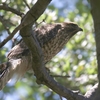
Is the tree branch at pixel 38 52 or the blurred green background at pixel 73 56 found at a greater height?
the tree branch at pixel 38 52

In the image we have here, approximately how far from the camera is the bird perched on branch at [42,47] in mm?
4051

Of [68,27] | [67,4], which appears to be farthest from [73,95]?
[67,4]

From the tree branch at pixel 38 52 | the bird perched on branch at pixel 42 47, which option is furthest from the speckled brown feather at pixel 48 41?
the tree branch at pixel 38 52

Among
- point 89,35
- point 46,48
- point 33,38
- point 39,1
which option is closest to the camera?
point 39,1

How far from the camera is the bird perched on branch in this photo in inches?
159

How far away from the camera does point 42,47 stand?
471 centimetres

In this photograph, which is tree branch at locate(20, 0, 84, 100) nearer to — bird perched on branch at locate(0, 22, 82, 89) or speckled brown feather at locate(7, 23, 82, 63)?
bird perched on branch at locate(0, 22, 82, 89)

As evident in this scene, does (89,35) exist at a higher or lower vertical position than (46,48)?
lower

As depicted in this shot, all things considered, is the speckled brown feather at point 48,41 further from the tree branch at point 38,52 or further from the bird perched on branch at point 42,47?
the tree branch at point 38,52

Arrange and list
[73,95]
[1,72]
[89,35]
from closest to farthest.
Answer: [73,95], [1,72], [89,35]

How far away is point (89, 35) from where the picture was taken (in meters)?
6.38

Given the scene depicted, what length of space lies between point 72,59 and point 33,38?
13.1 feet

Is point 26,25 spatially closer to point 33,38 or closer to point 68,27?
point 33,38

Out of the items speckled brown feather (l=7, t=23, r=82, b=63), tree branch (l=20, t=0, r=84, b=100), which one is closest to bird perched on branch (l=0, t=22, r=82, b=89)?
speckled brown feather (l=7, t=23, r=82, b=63)
